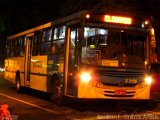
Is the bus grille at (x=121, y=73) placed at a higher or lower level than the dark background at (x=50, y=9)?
lower

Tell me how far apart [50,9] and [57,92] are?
73.8 ft

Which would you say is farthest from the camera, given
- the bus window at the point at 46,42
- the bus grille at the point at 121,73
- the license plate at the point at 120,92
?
the bus window at the point at 46,42

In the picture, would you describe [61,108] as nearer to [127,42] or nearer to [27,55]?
[127,42]

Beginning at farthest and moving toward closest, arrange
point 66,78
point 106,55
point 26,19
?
point 26,19 < point 66,78 < point 106,55

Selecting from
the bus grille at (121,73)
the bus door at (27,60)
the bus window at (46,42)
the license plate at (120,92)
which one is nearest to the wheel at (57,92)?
the bus window at (46,42)

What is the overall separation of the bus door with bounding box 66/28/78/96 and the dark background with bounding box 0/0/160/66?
2373mm

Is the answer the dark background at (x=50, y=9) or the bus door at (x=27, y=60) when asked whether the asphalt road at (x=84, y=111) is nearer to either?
the bus door at (x=27, y=60)

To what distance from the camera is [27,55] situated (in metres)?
22.3

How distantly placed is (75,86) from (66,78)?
45.7 inches

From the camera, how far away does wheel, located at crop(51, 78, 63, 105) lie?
1679 cm

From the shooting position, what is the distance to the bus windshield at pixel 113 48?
48.6 feet

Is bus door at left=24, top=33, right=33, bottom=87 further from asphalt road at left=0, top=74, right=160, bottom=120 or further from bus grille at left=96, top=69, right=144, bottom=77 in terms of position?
bus grille at left=96, top=69, right=144, bottom=77

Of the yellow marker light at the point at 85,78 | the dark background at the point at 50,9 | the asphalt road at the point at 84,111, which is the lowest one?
the asphalt road at the point at 84,111

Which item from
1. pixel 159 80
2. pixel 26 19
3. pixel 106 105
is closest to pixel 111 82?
pixel 106 105
